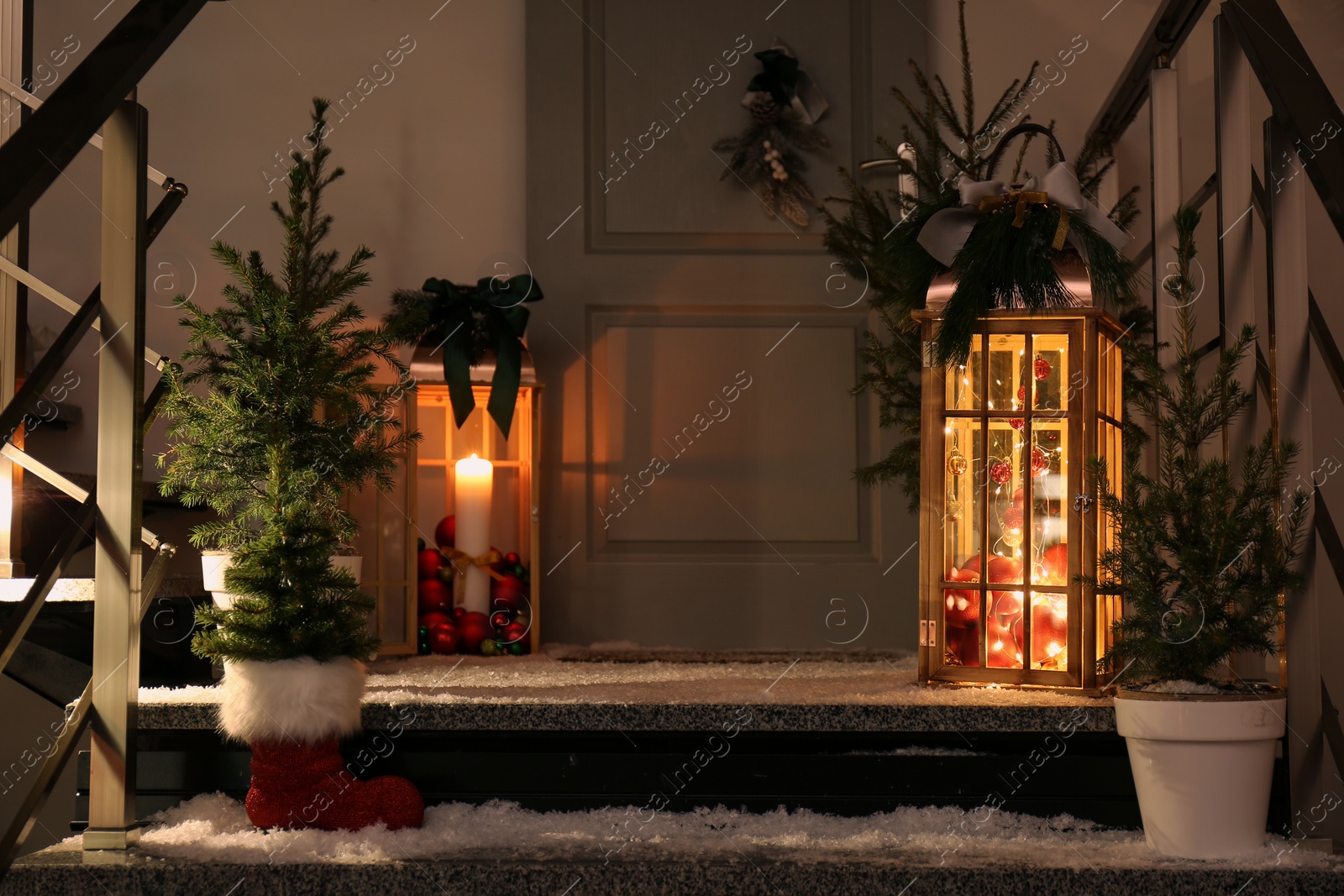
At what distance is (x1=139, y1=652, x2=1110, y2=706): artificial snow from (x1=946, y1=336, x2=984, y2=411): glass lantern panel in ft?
1.50

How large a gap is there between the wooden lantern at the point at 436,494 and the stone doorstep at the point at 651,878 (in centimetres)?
113

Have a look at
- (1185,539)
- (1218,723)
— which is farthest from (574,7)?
(1218,723)

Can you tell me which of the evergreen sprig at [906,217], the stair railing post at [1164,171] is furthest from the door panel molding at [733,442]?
the stair railing post at [1164,171]

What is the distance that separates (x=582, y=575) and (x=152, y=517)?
1100mm

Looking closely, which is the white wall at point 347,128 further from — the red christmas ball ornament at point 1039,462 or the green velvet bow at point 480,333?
the red christmas ball ornament at point 1039,462

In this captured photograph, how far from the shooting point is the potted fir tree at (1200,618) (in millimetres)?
1334

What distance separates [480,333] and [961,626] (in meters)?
1.42

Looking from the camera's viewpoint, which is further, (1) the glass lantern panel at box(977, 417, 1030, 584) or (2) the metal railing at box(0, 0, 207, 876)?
(1) the glass lantern panel at box(977, 417, 1030, 584)

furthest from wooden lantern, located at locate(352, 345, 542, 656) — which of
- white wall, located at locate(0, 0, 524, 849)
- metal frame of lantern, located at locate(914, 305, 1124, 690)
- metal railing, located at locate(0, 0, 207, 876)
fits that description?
metal frame of lantern, located at locate(914, 305, 1124, 690)

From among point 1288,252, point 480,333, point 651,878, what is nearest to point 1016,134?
point 1288,252

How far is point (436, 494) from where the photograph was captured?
2.93m

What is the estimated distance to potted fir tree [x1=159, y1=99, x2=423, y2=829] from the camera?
1.45 meters

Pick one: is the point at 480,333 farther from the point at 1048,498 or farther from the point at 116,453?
the point at 1048,498

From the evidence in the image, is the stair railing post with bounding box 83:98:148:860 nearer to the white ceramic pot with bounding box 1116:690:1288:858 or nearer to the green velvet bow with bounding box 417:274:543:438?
the green velvet bow with bounding box 417:274:543:438
